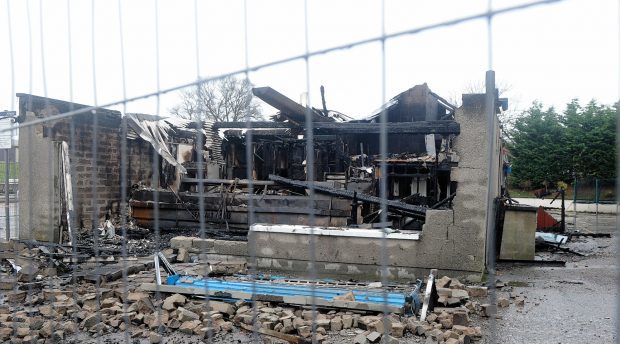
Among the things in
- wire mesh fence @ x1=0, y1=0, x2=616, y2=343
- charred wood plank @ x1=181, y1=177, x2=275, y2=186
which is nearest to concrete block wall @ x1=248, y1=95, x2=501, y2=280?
wire mesh fence @ x1=0, y1=0, x2=616, y2=343

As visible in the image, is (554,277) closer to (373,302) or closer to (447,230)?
(447,230)

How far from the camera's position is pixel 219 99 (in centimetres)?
216

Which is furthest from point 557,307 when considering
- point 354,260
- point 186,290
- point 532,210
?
point 186,290

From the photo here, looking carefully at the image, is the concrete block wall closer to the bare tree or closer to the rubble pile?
the rubble pile

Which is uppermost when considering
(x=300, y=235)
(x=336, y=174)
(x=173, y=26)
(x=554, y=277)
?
(x=173, y=26)

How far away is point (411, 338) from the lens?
4043 mm

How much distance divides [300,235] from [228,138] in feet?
28.1

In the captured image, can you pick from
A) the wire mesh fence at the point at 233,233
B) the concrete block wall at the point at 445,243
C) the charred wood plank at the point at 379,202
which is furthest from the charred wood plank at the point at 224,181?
the concrete block wall at the point at 445,243

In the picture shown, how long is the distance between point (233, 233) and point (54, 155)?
13.9 ft

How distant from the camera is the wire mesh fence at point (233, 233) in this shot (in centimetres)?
208

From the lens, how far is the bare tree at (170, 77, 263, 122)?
1.90 metres

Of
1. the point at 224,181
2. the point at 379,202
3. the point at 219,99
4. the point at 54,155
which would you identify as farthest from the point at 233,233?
the point at 219,99

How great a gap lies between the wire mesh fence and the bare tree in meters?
0.02

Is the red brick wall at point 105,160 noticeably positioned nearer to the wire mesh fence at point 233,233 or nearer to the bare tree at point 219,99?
the wire mesh fence at point 233,233
